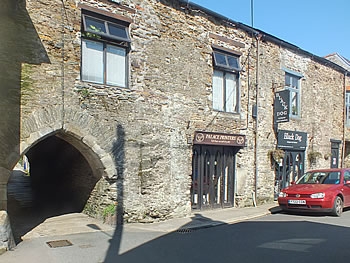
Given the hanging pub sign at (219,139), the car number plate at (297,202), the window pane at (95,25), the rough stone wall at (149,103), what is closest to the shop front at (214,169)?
the hanging pub sign at (219,139)

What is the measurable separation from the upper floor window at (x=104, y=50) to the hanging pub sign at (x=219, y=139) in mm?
3034

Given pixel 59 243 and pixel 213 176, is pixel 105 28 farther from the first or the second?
pixel 213 176

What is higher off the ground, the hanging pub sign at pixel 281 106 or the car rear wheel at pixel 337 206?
the hanging pub sign at pixel 281 106

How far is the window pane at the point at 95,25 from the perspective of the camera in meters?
8.53

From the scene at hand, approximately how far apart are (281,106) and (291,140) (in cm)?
203

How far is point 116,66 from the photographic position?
9195 mm

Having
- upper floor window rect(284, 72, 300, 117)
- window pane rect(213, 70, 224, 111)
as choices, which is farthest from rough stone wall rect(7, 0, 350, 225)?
upper floor window rect(284, 72, 300, 117)

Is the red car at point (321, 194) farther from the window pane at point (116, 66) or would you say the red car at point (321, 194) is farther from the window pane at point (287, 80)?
the window pane at point (116, 66)

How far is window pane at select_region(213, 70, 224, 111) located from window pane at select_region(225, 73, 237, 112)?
276 mm

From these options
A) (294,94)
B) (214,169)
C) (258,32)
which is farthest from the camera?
(294,94)

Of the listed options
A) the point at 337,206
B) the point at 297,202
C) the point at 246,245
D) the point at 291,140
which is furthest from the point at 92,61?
the point at 291,140

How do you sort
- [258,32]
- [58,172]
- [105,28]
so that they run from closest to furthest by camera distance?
[105,28] < [258,32] < [58,172]

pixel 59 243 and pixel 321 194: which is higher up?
pixel 321 194

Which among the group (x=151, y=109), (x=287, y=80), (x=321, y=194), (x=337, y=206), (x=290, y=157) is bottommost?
(x=337, y=206)
